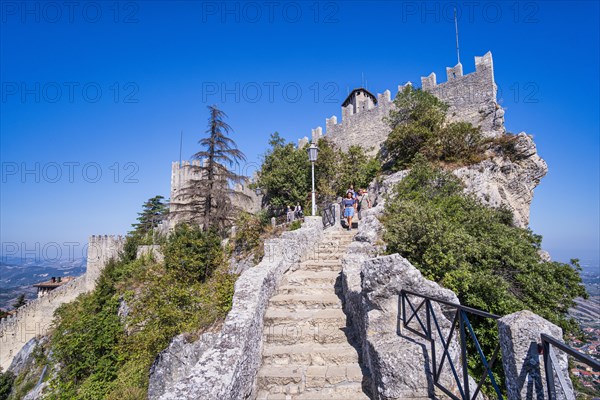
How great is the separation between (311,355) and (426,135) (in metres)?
17.1

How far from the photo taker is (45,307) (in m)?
21.7

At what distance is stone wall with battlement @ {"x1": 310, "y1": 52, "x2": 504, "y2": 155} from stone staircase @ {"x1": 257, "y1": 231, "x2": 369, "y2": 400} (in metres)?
17.3

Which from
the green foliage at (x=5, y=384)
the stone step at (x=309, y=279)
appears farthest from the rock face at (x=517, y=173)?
the green foliage at (x=5, y=384)

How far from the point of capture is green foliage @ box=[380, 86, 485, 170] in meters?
16.7

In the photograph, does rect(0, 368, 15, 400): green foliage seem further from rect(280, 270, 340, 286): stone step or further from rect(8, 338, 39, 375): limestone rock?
rect(280, 270, 340, 286): stone step

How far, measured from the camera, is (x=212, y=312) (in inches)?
259

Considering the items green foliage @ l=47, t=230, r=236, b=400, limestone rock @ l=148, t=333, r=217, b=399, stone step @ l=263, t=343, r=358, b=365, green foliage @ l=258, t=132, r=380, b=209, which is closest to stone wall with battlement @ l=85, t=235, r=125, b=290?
green foliage @ l=47, t=230, r=236, b=400

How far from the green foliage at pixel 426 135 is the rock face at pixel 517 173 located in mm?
1137

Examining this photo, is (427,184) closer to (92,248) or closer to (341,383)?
(341,383)

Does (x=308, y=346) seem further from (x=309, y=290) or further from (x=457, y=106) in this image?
(x=457, y=106)

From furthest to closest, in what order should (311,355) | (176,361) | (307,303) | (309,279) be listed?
(309,279), (307,303), (176,361), (311,355)

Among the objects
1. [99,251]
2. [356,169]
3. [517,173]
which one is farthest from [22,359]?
[517,173]

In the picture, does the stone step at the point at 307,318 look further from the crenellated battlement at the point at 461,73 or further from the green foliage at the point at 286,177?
the crenellated battlement at the point at 461,73

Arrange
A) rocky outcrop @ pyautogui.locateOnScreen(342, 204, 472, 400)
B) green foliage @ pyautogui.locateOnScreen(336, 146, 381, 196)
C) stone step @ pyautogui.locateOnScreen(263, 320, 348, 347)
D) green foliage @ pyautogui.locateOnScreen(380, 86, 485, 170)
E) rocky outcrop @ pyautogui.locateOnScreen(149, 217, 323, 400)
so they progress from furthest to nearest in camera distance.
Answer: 1. green foliage @ pyautogui.locateOnScreen(336, 146, 381, 196)
2. green foliage @ pyautogui.locateOnScreen(380, 86, 485, 170)
3. stone step @ pyautogui.locateOnScreen(263, 320, 348, 347)
4. rocky outcrop @ pyautogui.locateOnScreen(342, 204, 472, 400)
5. rocky outcrop @ pyautogui.locateOnScreen(149, 217, 323, 400)
